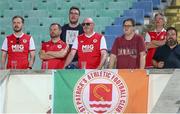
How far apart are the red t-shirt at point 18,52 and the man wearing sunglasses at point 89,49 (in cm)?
77

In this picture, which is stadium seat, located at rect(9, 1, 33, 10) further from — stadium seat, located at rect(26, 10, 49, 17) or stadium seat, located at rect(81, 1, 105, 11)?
stadium seat, located at rect(81, 1, 105, 11)

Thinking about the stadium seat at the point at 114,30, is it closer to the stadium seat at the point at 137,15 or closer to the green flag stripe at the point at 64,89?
the stadium seat at the point at 137,15

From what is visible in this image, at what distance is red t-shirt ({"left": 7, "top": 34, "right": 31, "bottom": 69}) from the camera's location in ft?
32.4

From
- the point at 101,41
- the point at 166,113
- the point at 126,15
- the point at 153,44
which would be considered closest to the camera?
the point at 166,113

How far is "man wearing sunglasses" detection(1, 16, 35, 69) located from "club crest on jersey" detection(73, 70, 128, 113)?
4.75 feet

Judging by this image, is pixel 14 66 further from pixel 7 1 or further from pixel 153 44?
pixel 7 1

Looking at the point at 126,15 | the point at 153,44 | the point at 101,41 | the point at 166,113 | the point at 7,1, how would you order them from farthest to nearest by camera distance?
the point at 7,1
the point at 126,15
the point at 153,44
the point at 101,41
the point at 166,113

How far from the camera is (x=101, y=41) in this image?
9539mm

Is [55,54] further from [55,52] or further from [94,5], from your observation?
[94,5]

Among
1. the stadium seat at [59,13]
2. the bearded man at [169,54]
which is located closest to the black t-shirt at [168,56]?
the bearded man at [169,54]

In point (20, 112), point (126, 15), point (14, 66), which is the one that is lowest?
point (20, 112)

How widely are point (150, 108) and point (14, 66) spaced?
2544mm

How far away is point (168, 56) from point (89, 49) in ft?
4.16

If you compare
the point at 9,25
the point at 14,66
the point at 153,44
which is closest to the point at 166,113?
the point at 153,44
